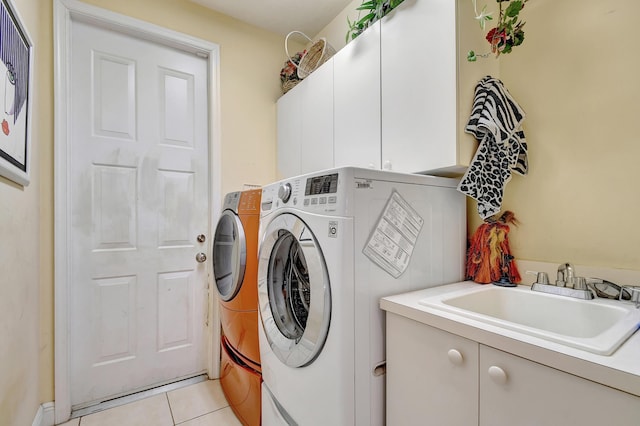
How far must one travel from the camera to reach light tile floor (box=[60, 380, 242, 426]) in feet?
5.29

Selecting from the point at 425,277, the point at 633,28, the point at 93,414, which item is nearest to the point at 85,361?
the point at 93,414

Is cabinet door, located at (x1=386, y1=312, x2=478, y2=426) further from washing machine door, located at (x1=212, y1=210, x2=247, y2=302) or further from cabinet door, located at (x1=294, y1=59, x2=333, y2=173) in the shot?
cabinet door, located at (x1=294, y1=59, x2=333, y2=173)

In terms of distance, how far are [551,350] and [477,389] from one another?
224mm

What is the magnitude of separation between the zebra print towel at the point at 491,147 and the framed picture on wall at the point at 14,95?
5.65 feet

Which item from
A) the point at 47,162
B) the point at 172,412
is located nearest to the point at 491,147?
the point at 172,412

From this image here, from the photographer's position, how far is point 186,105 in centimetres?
208

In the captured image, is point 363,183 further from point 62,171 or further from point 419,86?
point 62,171

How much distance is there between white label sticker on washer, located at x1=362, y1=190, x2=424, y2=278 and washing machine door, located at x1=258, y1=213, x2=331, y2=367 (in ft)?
0.66

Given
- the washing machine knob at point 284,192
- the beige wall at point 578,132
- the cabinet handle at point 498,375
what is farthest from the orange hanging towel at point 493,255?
the washing machine knob at point 284,192

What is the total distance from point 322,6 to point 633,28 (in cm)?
175

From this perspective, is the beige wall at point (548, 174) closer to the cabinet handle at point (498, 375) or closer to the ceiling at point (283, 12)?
the cabinet handle at point (498, 375)

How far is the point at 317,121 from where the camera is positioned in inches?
74.7

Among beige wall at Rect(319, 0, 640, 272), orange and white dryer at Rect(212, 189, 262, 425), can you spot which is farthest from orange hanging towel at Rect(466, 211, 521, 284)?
orange and white dryer at Rect(212, 189, 262, 425)

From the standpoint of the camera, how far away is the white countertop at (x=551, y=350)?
542 mm
